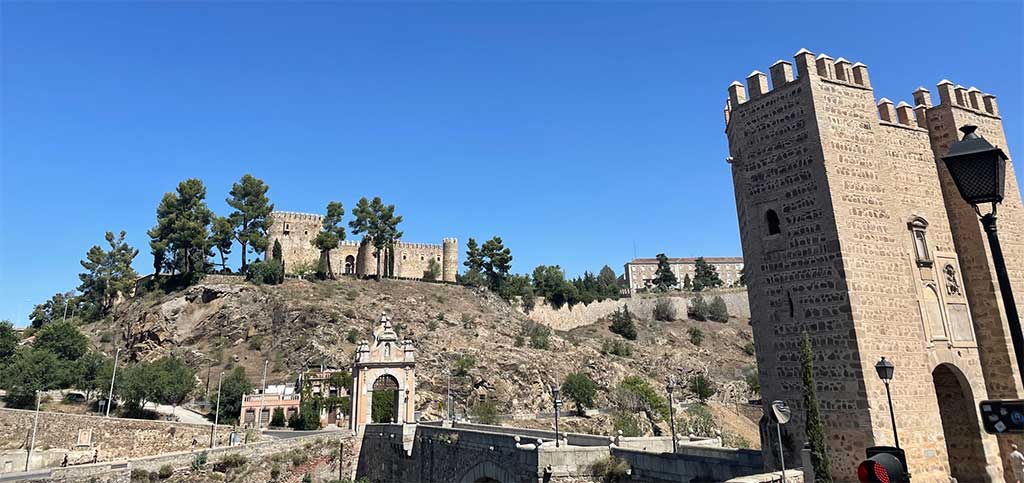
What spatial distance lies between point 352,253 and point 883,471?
64.4 meters

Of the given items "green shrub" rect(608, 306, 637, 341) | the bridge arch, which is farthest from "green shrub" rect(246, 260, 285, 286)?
the bridge arch

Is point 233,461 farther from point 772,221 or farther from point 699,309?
point 699,309

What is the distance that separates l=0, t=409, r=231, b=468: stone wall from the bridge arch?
16.8 metres

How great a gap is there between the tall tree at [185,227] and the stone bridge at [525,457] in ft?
114

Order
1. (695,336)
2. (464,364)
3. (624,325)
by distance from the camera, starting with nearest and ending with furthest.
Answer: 1. (464,364)
2. (624,325)
3. (695,336)

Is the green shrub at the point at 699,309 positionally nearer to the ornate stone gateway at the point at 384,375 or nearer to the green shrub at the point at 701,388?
the green shrub at the point at 701,388

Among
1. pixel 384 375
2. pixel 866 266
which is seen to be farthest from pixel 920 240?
pixel 384 375

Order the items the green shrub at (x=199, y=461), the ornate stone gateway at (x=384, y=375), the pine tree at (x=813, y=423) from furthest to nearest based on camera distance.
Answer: the ornate stone gateway at (x=384, y=375)
the green shrub at (x=199, y=461)
the pine tree at (x=813, y=423)

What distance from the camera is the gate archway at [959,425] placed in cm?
1226

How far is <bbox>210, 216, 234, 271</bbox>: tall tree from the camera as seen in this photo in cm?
5284

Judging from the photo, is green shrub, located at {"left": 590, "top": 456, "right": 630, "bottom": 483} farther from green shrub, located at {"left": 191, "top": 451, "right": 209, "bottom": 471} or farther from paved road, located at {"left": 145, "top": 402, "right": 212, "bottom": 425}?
paved road, located at {"left": 145, "top": 402, "right": 212, "bottom": 425}

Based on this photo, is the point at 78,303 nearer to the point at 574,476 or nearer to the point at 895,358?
the point at 574,476

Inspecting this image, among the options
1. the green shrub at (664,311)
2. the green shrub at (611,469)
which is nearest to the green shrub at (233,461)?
the green shrub at (611,469)

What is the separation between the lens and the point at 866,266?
11.9 m
